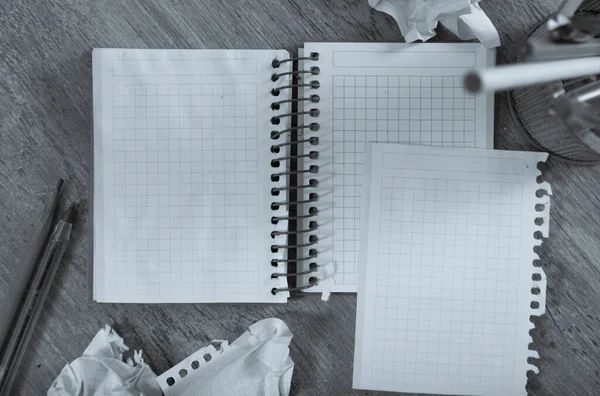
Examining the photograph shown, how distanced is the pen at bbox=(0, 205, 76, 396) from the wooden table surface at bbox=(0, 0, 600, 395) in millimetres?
13

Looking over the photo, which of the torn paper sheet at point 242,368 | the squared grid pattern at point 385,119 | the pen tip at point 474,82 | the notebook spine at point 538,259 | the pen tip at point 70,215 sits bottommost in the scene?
the torn paper sheet at point 242,368

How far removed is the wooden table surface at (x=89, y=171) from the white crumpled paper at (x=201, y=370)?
0.01 metres

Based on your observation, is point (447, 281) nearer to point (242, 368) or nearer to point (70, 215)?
point (242, 368)

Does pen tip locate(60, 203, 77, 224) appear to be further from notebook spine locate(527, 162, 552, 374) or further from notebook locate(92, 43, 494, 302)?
notebook spine locate(527, 162, 552, 374)

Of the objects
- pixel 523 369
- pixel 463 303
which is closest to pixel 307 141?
pixel 463 303

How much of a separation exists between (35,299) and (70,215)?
11 cm

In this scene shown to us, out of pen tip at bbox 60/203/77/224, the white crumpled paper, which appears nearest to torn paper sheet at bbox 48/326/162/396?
the white crumpled paper

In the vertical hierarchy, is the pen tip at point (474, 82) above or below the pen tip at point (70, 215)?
above

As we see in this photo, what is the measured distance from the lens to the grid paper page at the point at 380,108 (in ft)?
2.23

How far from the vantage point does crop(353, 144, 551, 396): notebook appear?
0.68m

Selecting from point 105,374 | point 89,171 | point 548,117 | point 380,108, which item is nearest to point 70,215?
point 89,171

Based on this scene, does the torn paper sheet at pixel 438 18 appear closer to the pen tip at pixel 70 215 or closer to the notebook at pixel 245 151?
the notebook at pixel 245 151

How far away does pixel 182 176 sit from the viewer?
0.69m

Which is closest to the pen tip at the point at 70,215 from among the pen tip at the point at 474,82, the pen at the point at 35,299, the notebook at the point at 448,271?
the pen at the point at 35,299
